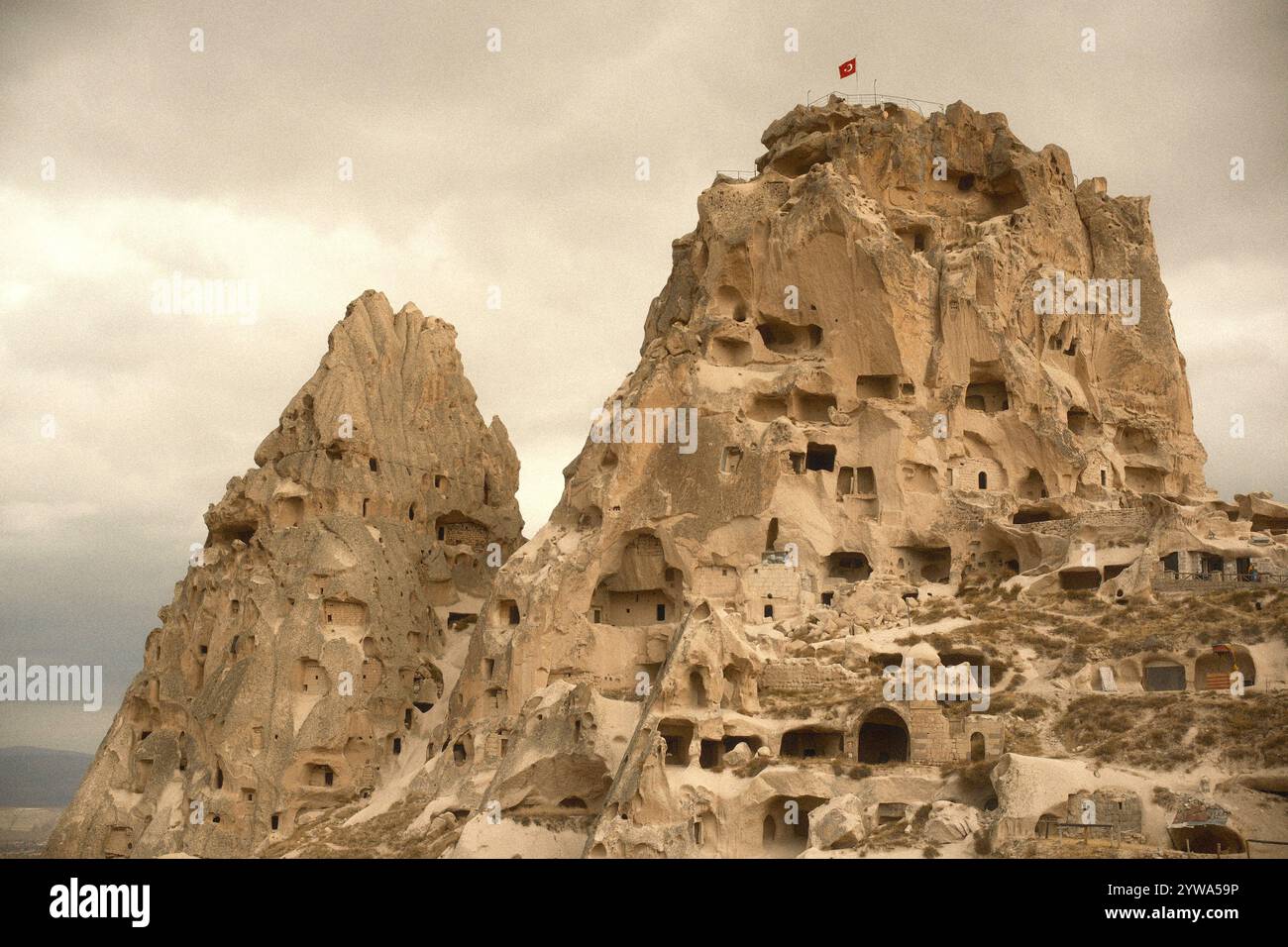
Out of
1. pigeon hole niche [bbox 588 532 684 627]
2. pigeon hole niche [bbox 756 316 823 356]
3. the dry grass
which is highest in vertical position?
pigeon hole niche [bbox 756 316 823 356]

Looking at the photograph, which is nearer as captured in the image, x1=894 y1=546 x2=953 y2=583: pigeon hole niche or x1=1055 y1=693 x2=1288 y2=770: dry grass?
x1=1055 y1=693 x2=1288 y2=770: dry grass

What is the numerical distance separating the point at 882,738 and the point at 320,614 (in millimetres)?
27939

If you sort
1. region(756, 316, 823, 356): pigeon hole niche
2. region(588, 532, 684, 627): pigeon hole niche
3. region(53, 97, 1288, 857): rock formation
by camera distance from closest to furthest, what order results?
1. region(53, 97, 1288, 857): rock formation
2. region(588, 532, 684, 627): pigeon hole niche
3. region(756, 316, 823, 356): pigeon hole niche

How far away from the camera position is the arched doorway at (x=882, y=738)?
187ft

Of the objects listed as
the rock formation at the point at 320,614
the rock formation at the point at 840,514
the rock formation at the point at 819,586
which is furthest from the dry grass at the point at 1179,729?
the rock formation at the point at 320,614

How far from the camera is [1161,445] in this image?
77500 millimetres

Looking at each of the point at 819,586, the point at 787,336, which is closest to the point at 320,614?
the point at 819,586

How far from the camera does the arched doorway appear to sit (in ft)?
187

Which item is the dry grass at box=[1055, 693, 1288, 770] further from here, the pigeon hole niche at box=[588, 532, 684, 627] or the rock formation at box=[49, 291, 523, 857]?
the rock formation at box=[49, 291, 523, 857]

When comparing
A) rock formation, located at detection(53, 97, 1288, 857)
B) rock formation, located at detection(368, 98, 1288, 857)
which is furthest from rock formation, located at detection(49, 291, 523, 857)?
rock formation, located at detection(368, 98, 1288, 857)

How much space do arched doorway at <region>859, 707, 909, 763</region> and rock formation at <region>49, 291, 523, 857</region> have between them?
21422 mm
